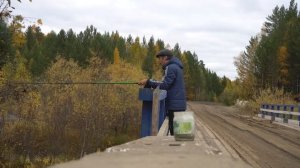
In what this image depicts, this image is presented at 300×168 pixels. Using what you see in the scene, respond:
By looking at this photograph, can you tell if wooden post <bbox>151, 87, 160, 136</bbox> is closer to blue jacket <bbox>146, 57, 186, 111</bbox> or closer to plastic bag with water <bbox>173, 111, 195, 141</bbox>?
blue jacket <bbox>146, 57, 186, 111</bbox>

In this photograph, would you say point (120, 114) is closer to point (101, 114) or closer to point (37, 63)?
point (101, 114)

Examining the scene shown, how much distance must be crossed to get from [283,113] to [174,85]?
16842mm

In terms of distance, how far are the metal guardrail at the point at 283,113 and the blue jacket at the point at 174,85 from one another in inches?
547

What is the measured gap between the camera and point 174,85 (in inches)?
Result: 333

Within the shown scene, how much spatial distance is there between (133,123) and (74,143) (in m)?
6.95

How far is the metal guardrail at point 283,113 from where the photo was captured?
22227 millimetres

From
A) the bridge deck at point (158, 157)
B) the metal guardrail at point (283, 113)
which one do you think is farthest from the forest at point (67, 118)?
the bridge deck at point (158, 157)

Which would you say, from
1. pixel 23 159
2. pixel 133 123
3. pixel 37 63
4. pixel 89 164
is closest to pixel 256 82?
pixel 133 123

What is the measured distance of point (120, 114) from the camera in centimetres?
4538

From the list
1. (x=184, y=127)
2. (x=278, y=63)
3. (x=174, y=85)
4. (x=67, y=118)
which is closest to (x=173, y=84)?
(x=174, y=85)

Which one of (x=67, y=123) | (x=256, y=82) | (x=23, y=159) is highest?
(x=256, y=82)

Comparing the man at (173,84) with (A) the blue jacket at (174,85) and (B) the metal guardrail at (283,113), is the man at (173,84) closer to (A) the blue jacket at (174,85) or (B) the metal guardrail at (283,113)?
(A) the blue jacket at (174,85)

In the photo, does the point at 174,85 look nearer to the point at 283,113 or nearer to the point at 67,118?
the point at 283,113

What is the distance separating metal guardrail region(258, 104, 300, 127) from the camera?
22227 mm
